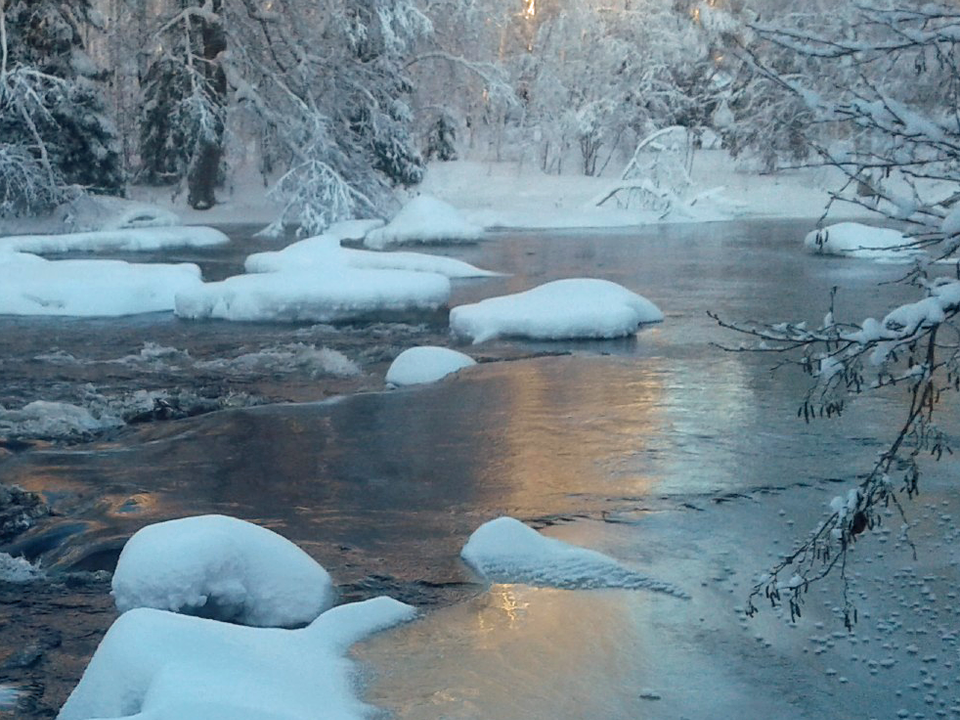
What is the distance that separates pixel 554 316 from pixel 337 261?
5018 millimetres

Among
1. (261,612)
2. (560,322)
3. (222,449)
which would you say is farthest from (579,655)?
(560,322)

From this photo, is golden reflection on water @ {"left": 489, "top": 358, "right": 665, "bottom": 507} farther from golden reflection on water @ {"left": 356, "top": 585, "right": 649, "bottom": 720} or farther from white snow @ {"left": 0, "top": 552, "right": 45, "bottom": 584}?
white snow @ {"left": 0, "top": 552, "right": 45, "bottom": 584}

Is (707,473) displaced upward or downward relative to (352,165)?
downward

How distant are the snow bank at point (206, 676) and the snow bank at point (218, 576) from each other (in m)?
0.63

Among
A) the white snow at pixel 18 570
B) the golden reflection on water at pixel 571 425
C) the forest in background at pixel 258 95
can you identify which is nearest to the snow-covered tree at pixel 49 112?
the forest in background at pixel 258 95

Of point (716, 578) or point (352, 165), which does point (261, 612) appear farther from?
point (352, 165)

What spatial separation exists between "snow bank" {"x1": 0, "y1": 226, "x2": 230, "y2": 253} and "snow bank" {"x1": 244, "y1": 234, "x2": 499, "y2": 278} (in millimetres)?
4681

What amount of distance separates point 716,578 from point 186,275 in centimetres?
1171

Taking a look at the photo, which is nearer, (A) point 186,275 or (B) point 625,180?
(A) point 186,275

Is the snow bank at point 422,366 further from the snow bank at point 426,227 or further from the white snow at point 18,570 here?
the snow bank at point 426,227

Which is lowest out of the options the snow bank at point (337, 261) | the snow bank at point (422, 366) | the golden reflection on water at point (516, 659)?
the golden reflection on water at point (516, 659)

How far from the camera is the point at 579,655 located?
5.48m

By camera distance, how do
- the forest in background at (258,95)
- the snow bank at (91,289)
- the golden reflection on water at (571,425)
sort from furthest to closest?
the forest in background at (258,95), the snow bank at (91,289), the golden reflection on water at (571,425)

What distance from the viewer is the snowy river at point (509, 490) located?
5305 millimetres
